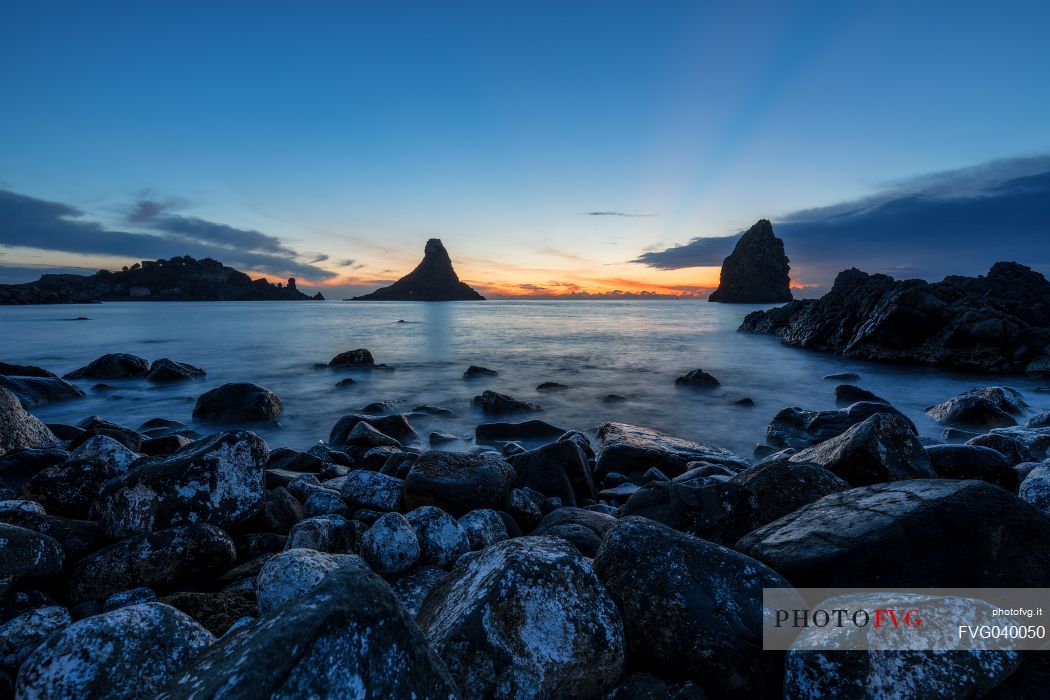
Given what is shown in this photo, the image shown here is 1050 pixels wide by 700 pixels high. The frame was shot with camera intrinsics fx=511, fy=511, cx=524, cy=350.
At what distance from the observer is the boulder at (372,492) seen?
5.52m

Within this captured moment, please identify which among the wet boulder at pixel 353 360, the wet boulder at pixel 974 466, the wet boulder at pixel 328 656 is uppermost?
the wet boulder at pixel 328 656

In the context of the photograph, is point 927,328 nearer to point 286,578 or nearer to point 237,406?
point 237,406

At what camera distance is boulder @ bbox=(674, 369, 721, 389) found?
19203mm

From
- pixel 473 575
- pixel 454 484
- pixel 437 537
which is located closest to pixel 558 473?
pixel 454 484

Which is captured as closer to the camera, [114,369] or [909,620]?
[909,620]

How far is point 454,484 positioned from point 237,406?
984cm

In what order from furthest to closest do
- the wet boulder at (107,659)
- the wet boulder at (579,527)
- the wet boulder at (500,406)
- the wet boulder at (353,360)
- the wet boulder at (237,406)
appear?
the wet boulder at (353,360), the wet boulder at (500,406), the wet boulder at (237,406), the wet boulder at (579,527), the wet boulder at (107,659)

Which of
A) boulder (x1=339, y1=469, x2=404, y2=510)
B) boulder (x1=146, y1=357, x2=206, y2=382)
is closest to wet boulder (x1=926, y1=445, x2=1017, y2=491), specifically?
boulder (x1=339, y1=469, x2=404, y2=510)

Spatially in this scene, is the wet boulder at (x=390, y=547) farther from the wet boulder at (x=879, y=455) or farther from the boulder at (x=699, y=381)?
the boulder at (x=699, y=381)

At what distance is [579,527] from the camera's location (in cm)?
474

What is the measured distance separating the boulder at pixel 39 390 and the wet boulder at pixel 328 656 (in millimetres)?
16931

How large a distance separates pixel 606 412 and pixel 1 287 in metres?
156

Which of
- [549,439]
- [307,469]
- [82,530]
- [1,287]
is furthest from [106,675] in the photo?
[1,287]

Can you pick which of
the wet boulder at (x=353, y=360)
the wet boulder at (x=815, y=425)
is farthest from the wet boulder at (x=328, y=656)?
the wet boulder at (x=353, y=360)
